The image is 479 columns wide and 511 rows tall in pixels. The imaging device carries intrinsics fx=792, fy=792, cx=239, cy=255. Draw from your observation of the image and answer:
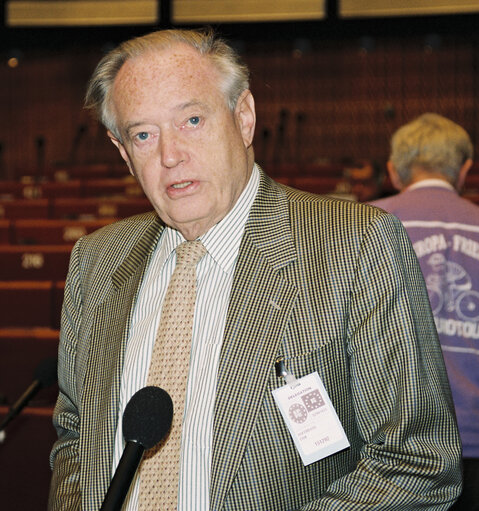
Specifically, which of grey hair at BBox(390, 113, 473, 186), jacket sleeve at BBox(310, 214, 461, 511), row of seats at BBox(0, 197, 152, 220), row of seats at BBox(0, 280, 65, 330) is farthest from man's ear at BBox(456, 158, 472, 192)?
row of seats at BBox(0, 197, 152, 220)

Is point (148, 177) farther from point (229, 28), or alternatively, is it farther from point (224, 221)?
point (229, 28)

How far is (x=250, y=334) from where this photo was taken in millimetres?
1442

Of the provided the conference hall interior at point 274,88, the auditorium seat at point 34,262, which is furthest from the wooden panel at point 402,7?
the auditorium seat at point 34,262

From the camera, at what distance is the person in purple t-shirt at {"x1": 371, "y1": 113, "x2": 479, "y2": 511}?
92.0 inches

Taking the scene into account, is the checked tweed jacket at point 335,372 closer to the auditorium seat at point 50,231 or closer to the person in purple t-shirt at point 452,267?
the person in purple t-shirt at point 452,267

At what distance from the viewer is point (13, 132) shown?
1223 centimetres

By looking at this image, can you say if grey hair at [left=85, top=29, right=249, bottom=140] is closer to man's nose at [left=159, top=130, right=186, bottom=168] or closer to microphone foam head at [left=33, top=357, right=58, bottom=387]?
man's nose at [left=159, top=130, right=186, bottom=168]

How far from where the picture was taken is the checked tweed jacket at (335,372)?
137 cm

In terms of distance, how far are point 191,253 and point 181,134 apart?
24 centimetres

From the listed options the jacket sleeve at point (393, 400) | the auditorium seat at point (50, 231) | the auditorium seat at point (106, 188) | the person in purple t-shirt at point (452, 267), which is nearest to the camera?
the jacket sleeve at point (393, 400)

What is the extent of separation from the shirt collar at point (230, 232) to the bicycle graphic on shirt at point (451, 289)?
38.7 inches

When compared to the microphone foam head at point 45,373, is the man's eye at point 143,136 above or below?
above

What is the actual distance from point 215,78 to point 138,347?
559 mm

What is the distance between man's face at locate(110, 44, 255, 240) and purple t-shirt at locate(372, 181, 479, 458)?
106cm
